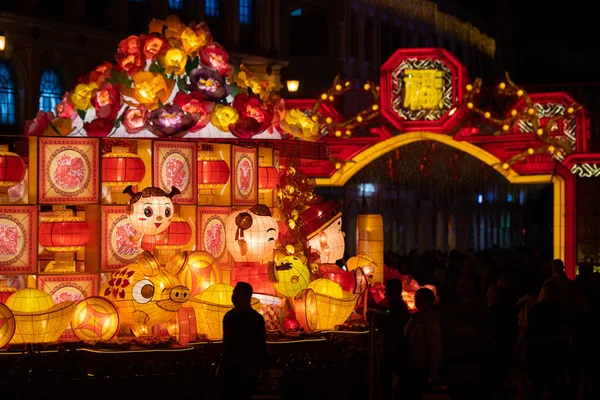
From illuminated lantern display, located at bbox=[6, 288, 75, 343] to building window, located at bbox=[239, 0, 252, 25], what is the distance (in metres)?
25.3

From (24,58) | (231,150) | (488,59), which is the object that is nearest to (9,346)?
(231,150)

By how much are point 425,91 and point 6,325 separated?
11956 mm

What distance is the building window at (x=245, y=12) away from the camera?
40219 mm

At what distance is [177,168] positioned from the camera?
17.4 meters

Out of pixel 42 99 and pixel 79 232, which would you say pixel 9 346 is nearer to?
pixel 79 232

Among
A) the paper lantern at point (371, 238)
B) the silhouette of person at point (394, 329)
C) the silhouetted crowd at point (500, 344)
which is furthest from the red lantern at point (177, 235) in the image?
the paper lantern at point (371, 238)

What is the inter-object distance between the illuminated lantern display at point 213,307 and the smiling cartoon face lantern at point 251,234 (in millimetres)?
999

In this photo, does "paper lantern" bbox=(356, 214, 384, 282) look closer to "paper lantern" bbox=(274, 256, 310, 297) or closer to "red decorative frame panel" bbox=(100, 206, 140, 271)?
"paper lantern" bbox=(274, 256, 310, 297)

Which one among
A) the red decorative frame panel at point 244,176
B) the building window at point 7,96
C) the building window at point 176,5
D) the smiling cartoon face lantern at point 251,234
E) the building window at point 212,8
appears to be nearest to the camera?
the smiling cartoon face lantern at point 251,234

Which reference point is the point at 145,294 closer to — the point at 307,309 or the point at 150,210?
the point at 150,210

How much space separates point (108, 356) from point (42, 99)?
1639 centimetres

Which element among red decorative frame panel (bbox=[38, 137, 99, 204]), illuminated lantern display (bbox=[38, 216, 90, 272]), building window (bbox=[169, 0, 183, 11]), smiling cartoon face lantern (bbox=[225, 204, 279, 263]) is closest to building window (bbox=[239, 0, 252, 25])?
building window (bbox=[169, 0, 183, 11])

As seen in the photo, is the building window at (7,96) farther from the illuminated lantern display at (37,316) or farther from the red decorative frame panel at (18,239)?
the illuminated lantern display at (37,316)

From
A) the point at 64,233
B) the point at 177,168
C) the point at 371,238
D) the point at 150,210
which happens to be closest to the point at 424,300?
the point at 150,210
